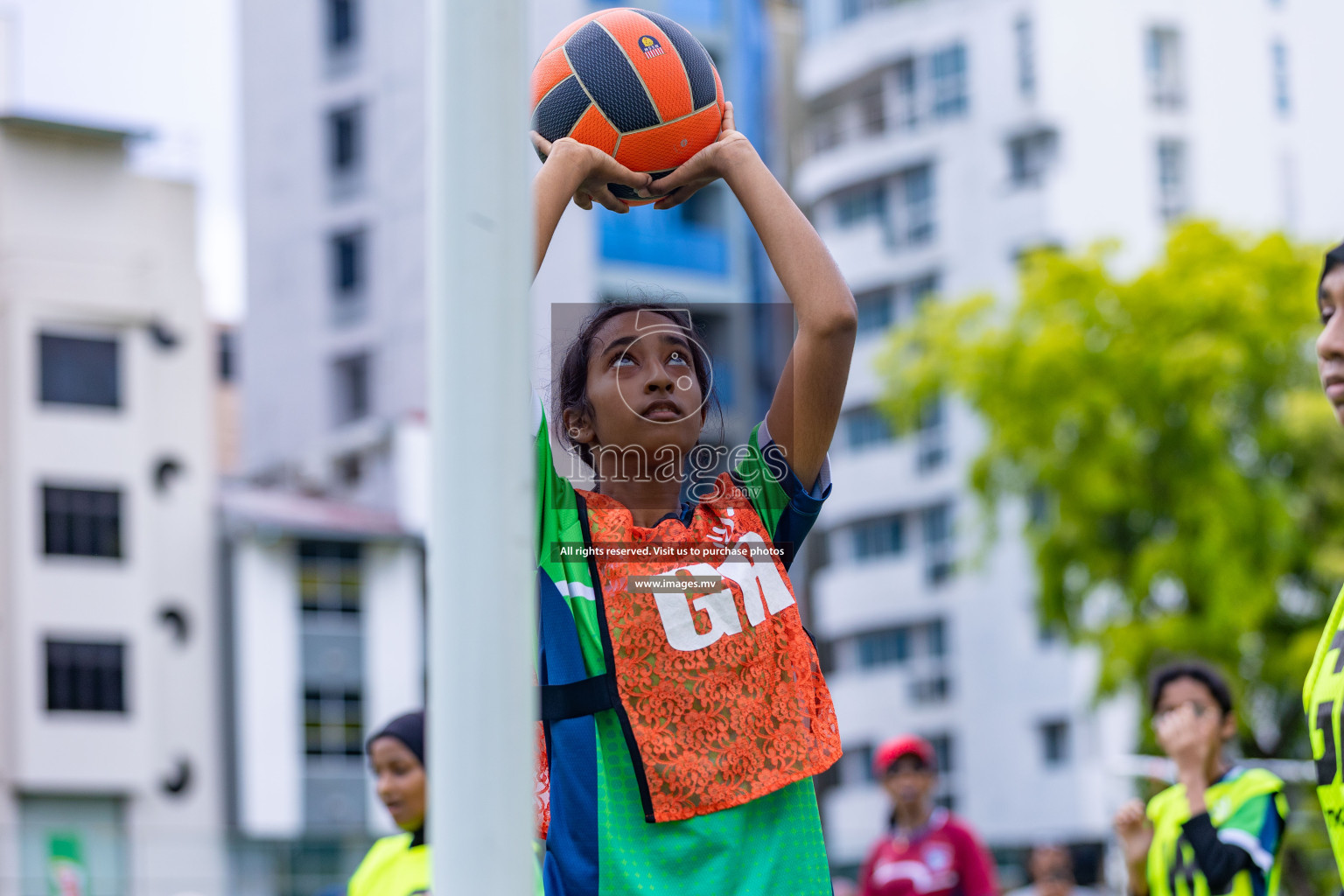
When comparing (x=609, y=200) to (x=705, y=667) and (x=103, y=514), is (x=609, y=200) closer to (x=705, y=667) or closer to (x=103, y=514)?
(x=705, y=667)

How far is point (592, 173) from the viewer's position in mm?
3531

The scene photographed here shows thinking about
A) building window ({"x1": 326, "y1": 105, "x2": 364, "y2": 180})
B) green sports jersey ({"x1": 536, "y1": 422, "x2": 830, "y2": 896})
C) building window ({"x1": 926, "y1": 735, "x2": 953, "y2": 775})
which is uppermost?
building window ({"x1": 326, "y1": 105, "x2": 364, "y2": 180})

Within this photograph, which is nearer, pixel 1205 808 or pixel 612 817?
pixel 612 817

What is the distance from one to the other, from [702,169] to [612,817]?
1230 millimetres

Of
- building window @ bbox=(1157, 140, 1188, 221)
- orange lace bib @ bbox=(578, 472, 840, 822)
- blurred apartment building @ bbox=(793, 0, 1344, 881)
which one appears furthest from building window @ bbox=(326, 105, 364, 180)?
orange lace bib @ bbox=(578, 472, 840, 822)

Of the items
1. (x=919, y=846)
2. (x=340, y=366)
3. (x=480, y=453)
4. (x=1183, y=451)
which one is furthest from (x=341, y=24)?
(x=480, y=453)

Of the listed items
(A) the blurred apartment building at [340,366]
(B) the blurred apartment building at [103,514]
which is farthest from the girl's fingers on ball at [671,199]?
(B) the blurred apartment building at [103,514]

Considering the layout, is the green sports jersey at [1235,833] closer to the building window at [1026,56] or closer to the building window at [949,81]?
the building window at [1026,56]

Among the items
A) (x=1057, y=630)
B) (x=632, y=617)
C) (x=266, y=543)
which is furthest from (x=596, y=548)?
(x=266, y=543)

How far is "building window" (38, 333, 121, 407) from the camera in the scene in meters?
Result: 30.9

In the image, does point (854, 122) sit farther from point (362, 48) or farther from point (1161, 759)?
point (1161, 759)

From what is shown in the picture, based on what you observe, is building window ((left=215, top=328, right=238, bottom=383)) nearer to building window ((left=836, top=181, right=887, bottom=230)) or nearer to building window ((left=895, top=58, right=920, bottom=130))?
building window ((left=836, top=181, right=887, bottom=230))

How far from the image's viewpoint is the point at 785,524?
355 centimetres

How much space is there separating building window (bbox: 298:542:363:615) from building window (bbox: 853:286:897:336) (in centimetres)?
1304
